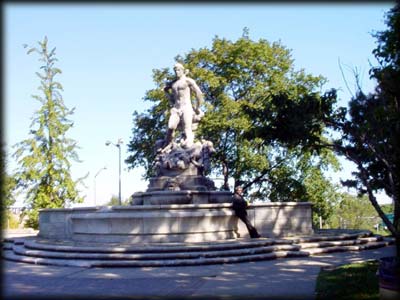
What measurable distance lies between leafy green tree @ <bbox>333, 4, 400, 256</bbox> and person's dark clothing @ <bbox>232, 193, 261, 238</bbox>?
6.22m

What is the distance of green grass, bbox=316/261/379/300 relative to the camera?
24.3 ft

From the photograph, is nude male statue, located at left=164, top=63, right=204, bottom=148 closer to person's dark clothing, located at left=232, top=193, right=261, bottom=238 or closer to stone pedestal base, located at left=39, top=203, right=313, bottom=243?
stone pedestal base, located at left=39, top=203, right=313, bottom=243

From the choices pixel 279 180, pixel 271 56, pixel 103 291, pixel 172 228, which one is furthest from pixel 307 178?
pixel 103 291

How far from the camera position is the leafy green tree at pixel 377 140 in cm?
783

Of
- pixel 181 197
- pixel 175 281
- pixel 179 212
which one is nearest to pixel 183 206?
pixel 179 212

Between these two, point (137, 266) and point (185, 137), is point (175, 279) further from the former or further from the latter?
point (185, 137)

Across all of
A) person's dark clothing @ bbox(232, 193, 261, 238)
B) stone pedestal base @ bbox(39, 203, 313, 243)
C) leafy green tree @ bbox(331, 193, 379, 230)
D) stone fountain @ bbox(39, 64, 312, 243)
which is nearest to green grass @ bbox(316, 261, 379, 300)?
person's dark clothing @ bbox(232, 193, 261, 238)

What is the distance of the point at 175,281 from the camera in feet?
30.3

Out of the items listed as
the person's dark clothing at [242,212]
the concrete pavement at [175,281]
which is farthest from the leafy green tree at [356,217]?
the concrete pavement at [175,281]

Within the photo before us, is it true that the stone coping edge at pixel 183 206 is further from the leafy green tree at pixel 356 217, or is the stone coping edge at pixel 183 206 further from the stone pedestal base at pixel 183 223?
the leafy green tree at pixel 356 217

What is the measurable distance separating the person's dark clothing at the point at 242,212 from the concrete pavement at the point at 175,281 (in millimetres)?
2859

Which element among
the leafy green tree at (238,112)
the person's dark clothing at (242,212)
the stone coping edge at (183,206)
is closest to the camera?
the stone coping edge at (183,206)

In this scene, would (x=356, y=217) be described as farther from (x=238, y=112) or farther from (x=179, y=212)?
(x=179, y=212)

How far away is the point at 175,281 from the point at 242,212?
6.17m
